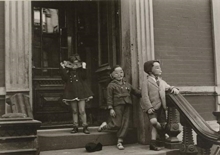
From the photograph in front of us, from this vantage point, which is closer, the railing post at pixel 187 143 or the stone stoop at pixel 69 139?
the railing post at pixel 187 143

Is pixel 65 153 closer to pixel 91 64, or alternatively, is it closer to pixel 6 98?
pixel 6 98

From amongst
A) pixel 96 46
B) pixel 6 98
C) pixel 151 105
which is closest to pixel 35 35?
pixel 96 46

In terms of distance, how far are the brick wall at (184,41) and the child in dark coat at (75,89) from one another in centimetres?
144

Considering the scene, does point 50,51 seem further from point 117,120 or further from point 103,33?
point 117,120

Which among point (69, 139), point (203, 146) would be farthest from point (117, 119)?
point (203, 146)

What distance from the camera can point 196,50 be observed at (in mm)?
5746

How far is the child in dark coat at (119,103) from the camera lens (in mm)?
4723

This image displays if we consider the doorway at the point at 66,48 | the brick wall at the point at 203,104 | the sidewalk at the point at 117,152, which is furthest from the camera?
the doorway at the point at 66,48

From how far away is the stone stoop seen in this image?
14.8 ft

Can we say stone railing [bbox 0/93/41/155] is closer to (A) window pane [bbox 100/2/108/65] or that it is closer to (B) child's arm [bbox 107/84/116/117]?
(B) child's arm [bbox 107/84/116/117]

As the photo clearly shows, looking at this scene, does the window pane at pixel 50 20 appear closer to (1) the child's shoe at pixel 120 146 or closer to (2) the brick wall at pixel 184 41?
(2) the brick wall at pixel 184 41

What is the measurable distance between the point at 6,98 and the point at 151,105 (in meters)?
2.18

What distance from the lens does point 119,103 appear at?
474 centimetres

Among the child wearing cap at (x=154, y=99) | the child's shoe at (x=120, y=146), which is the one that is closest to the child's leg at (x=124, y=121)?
the child's shoe at (x=120, y=146)
